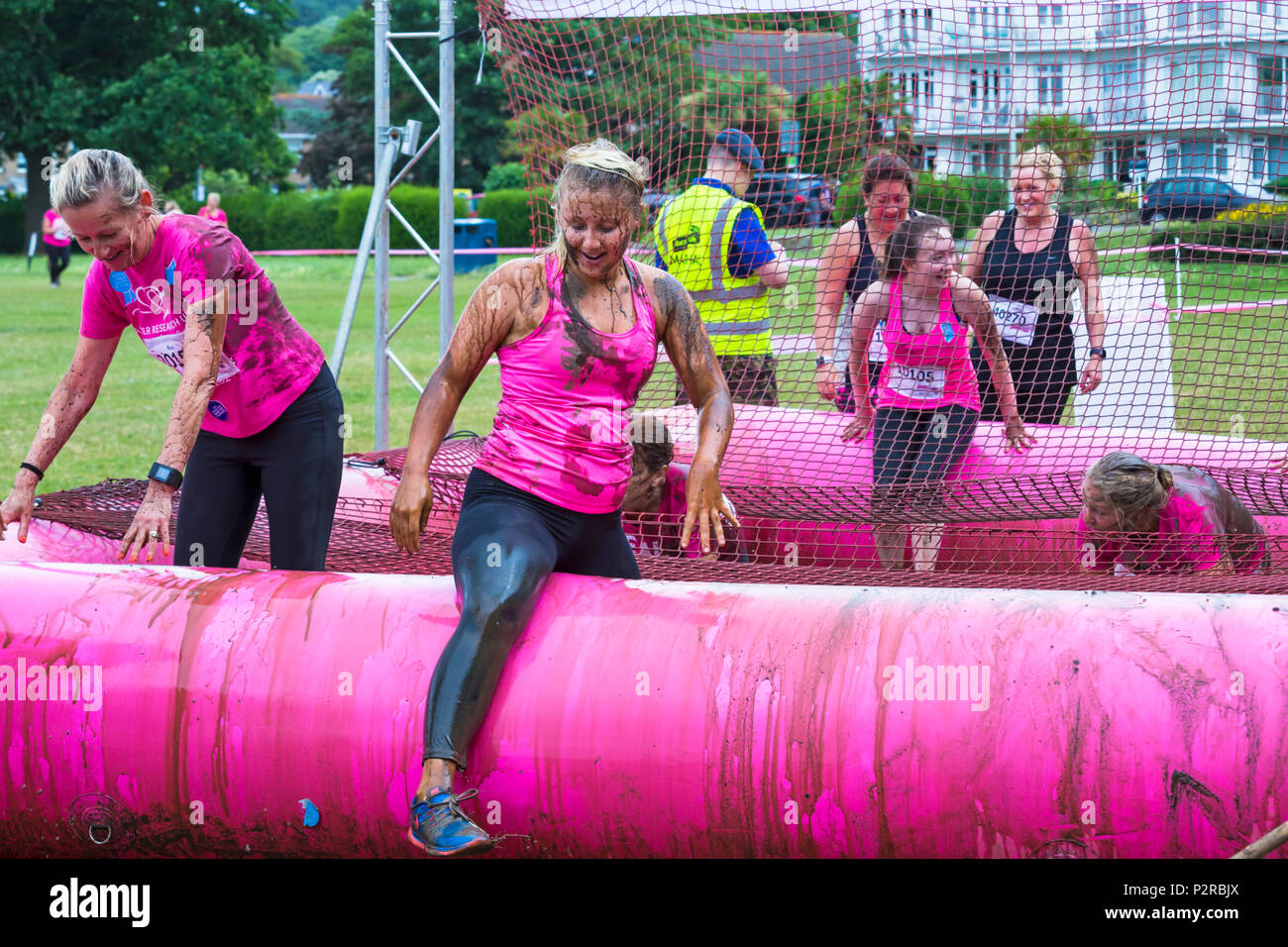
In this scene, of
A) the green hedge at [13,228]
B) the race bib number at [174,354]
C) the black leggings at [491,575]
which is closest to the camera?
the black leggings at [491,575]

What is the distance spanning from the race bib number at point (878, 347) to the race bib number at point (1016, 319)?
0.50 m

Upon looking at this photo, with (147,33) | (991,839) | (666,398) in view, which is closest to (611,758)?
(991,839)

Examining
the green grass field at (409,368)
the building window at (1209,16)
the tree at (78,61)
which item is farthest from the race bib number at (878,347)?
the tree at (78,61)

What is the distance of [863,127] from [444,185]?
2.12 meters

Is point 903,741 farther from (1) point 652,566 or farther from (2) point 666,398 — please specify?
(2) point 666,398

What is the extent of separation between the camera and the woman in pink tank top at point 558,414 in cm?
276

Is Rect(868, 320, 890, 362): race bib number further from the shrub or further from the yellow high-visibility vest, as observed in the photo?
the shrub

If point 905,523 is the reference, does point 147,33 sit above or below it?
above

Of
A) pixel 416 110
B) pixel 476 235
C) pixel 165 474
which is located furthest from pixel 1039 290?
pixel 416 110

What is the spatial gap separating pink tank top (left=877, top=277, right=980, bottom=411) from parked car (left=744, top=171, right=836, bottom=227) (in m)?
1.64

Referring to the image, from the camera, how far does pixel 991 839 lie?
260cm

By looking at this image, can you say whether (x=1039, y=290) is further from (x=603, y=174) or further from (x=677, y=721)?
(x=677, y=721)

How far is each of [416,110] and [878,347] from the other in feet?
142

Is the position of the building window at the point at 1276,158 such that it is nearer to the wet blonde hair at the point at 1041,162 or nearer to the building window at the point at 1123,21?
the building window at the point at 1123,21
